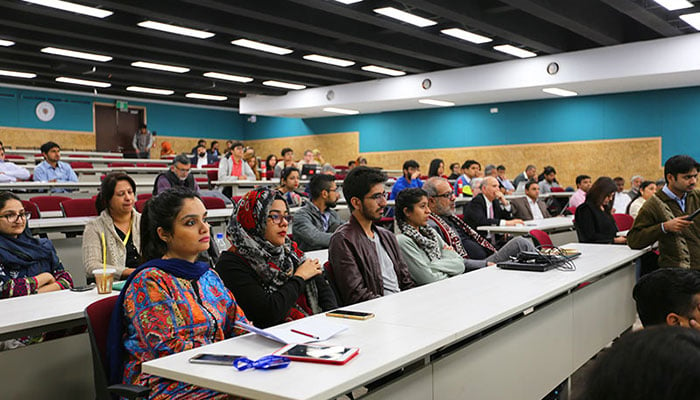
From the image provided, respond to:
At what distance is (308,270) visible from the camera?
267cm

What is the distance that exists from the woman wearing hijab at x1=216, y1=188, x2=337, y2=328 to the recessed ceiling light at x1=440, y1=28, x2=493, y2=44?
7.58 m

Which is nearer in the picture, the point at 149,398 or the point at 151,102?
the point at 149,398

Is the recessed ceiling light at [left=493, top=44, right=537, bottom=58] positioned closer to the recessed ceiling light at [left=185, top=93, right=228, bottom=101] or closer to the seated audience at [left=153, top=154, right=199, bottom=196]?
the seated audience at [left=153, top=154, right=199, bottom=196]

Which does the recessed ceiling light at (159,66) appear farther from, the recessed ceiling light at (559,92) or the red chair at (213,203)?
the recessed ceiling light at (559,92)

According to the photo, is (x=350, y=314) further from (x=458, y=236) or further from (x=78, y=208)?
(x=78, y=208)

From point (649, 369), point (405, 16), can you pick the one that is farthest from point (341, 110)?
point (649, 369)

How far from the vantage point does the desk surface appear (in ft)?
5.25

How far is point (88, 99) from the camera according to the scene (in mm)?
17766

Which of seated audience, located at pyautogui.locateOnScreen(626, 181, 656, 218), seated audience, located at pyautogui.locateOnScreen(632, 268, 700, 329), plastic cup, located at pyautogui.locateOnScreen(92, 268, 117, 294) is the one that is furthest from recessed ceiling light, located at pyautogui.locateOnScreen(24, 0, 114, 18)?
seated audience, located at pyautogui.locateOnScreen(632, 268, 700, 329)

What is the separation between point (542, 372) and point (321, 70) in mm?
10920

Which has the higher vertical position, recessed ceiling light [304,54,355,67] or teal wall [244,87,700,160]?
recessed ceiling light [304,54,355,67]

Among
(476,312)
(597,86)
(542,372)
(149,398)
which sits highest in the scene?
(597,86)

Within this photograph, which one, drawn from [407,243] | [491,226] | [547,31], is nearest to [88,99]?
[547,31]

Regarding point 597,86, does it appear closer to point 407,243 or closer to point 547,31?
point 547,31
